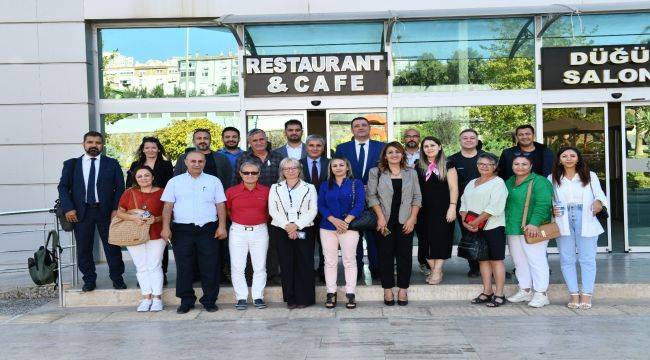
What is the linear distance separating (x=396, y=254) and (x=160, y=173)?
2814 mm

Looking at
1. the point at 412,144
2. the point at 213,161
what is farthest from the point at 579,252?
the point at 213,161

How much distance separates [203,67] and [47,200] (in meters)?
3.11

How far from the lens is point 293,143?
792 centimetres

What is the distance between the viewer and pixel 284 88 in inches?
410

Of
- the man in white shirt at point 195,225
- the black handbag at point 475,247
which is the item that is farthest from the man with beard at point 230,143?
the black handbag at point 475,247

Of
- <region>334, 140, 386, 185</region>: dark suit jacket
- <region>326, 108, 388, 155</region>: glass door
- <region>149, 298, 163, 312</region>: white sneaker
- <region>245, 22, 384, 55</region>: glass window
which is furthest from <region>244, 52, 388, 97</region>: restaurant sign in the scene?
<region>149, 298, 163, 312</region>: white sneaker

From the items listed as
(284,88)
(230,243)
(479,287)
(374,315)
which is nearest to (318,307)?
(374,315)

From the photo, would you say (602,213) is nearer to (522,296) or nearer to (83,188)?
(522,296)

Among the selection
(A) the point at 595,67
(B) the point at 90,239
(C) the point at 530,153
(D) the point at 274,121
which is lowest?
(B) the point at 90,239

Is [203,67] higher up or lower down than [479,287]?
higher up

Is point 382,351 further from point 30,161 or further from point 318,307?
point 30,161

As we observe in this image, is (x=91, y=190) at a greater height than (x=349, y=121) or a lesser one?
lesser

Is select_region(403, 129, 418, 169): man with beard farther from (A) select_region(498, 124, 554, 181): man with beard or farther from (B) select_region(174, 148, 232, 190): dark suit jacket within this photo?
(B) select_region(174, 148, 232, 190): dark suit jacket

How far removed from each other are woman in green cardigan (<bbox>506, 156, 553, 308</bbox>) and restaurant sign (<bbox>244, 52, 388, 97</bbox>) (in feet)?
12.4
